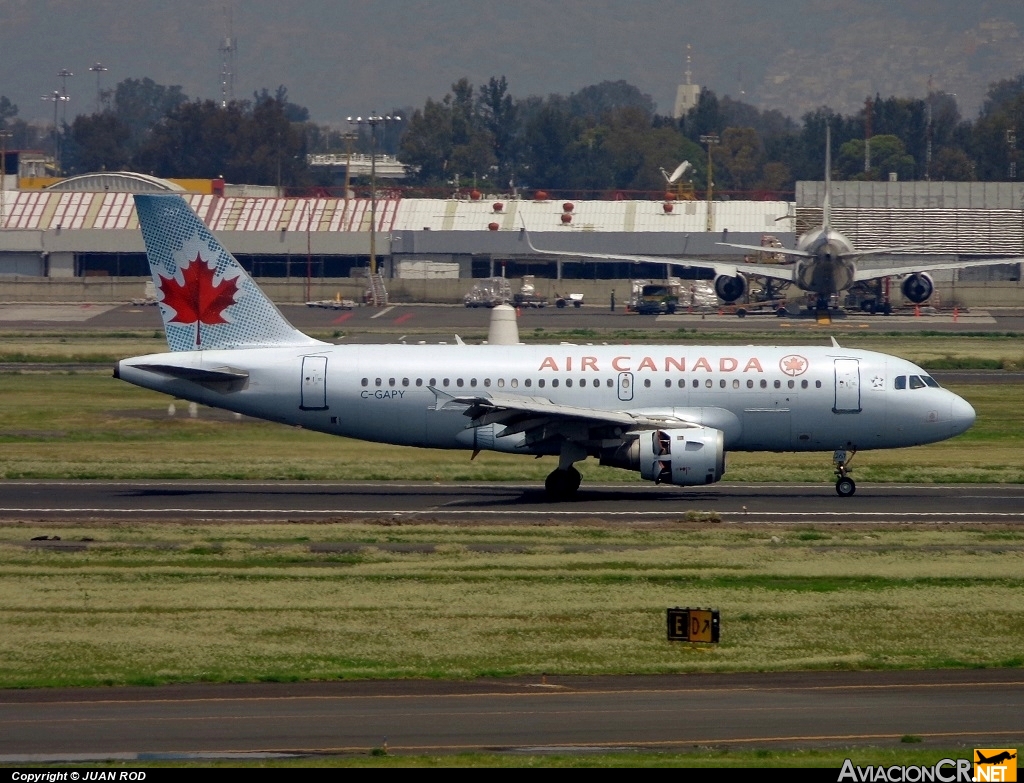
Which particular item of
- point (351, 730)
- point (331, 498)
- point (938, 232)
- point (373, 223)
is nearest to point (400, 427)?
point (331, 498)

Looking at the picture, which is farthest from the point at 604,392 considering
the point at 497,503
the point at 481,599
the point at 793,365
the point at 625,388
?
the point at 481,599

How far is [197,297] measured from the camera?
4138 centimetres

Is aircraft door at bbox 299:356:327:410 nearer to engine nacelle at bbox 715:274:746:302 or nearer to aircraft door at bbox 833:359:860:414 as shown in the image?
aircraft door at bbox 833:359:860:414

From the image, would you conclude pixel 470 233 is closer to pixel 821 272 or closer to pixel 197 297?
pixel 821 272

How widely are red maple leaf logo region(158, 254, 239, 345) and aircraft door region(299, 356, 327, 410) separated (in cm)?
286

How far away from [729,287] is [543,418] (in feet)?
234

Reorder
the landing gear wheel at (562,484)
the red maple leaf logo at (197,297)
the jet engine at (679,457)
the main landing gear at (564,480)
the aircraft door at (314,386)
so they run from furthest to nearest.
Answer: the red maple leaf logo at (197,297)
the aircraft door at (314,386)
the landing gear wheel at (562,484)
the main landing gear at (564,480)
the jet engine at (679,457)

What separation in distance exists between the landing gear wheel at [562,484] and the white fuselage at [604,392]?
1.87 m

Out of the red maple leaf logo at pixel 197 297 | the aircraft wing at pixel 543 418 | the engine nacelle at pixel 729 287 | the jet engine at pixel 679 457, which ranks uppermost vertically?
the engine nacelle at pixel 729 287

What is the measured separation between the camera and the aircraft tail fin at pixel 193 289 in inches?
1629

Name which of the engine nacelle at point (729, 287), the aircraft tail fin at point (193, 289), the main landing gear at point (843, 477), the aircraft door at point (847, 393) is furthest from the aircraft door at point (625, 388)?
the engine nacelle at point (729, 287)

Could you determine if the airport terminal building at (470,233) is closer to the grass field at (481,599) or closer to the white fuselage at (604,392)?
the white fuselage at (604,392)

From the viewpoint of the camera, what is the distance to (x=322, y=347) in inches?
1631

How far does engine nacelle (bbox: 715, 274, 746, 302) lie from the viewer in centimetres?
10794
